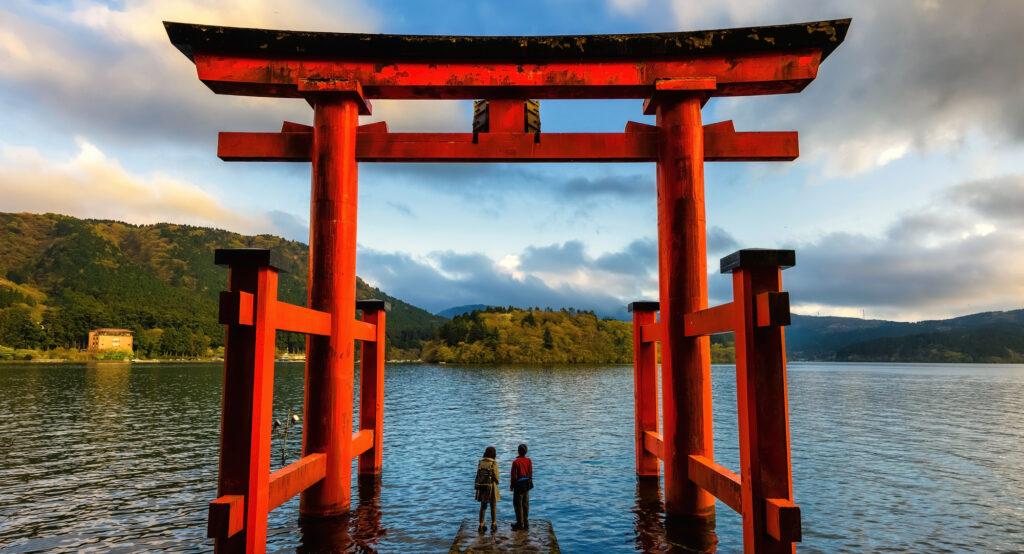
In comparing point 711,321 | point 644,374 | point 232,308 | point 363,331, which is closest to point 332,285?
point 363,331

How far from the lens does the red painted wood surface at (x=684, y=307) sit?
10.6m

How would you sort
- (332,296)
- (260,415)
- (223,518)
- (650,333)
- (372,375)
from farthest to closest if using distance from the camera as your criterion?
(372,375)
(650,333)
(332,296)
(260,415)
(223,518)

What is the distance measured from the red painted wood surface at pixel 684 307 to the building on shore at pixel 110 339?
618ft

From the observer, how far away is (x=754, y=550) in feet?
23.6

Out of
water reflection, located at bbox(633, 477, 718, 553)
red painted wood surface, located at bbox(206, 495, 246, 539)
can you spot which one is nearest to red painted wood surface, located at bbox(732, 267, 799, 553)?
water reflection, located at bbox(633, 477, 718, 553)

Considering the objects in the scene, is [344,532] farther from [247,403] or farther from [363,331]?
[247,403]

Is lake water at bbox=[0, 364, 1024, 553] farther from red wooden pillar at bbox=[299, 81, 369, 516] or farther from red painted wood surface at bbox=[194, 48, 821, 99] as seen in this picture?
red painted wood surface at bbox=[194, 48, 821, 99]

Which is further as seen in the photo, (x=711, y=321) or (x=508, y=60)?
(x=508, y=60)

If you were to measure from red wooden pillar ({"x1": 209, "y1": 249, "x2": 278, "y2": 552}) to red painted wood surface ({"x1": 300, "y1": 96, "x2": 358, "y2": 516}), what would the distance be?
322 cm

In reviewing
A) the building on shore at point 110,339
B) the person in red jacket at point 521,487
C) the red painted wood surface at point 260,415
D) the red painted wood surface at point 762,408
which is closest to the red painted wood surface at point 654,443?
the person in red jacket at point 521,487

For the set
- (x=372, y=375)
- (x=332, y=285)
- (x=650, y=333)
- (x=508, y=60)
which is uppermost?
(x=508, y=60)

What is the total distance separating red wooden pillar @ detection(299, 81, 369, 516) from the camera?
10.9m

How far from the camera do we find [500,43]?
11.2 meters

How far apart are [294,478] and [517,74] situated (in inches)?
335
